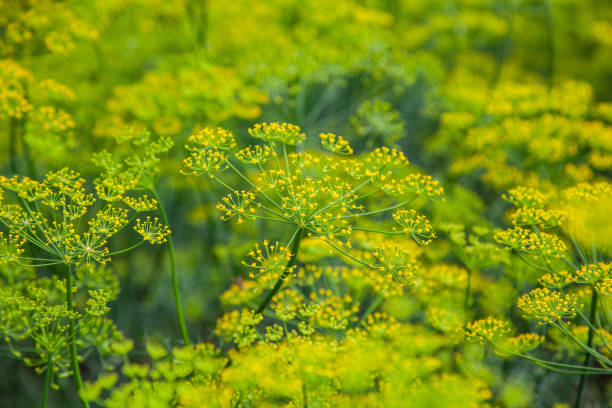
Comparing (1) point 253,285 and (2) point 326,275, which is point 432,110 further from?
(1) point 253,285

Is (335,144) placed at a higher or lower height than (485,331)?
higher

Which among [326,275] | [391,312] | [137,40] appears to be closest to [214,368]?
[326,275]

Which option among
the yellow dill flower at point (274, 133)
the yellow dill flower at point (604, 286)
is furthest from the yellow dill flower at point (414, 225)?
the yellow dill flower at point (604, 286)

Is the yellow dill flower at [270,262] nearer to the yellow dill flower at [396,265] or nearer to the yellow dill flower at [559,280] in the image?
the yellow dill flower at [396,265]

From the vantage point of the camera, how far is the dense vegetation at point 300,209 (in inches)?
116

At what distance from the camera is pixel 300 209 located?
2.76 m

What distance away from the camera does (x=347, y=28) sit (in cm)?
575

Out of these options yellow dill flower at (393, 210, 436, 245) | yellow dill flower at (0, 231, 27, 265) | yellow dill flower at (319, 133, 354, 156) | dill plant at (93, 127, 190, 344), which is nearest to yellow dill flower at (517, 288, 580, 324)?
yellow dill flower at (393, 210, 436, 245)

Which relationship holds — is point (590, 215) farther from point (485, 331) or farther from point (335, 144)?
point (335, 144)

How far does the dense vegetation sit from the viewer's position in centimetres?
294

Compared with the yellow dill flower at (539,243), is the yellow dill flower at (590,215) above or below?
above

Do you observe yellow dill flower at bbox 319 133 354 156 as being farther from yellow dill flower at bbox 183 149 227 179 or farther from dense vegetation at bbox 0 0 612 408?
yellow dill flower at bbox 183 149 227 179

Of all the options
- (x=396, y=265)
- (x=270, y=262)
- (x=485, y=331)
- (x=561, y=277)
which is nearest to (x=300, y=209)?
(x=270, y=262)

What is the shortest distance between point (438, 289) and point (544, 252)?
55.1 inches
